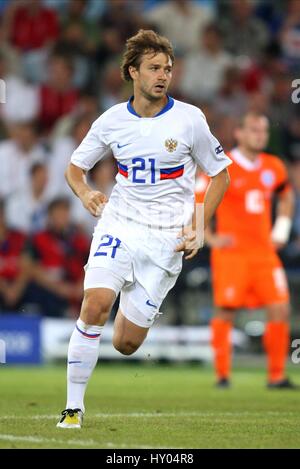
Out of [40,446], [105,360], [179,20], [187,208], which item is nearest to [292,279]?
[105,360]

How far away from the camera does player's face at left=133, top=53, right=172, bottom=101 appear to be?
7.67 m

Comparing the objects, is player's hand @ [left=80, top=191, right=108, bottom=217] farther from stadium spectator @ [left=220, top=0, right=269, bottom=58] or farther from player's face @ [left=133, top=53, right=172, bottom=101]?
stadium spectator @ [left=220, top=0, right=269, bottom=58]

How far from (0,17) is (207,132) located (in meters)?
10.7

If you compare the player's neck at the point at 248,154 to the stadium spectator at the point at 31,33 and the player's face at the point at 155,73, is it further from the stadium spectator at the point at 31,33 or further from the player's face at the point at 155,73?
the stadium spectator at the point at 31,33

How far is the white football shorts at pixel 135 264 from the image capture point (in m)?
7.48

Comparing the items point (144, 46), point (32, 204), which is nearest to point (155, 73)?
point (144, 46)

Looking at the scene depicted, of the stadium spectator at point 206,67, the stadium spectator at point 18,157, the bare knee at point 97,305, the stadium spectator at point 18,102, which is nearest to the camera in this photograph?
the bare knee at point 97,305

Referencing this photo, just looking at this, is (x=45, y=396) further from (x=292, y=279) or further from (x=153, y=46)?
(x=292, y=279)

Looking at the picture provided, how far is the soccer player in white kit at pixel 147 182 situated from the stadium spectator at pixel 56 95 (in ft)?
30.8

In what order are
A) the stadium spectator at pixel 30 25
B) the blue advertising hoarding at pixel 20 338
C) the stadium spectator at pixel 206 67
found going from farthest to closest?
the stadium spectator at pixel 206 67
the stadium spectator at pixel 30 25
the blue advertising hoarding at pixel 20 338

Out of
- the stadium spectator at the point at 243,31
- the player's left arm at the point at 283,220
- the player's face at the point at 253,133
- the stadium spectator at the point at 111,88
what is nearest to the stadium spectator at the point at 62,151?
the stadium spectator at the point at 111,88

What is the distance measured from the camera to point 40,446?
6254 mm

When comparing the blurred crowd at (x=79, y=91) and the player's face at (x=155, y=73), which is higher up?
the blurred crowd at (x=79, y=91)

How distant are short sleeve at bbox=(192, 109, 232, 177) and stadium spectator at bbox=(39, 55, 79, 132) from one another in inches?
378
